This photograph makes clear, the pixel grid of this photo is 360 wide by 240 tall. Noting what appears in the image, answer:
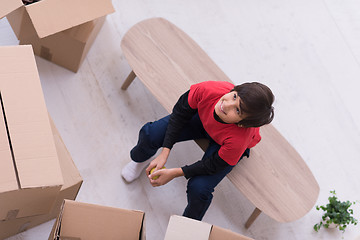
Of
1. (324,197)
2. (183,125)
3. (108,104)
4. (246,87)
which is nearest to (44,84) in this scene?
(108,104)

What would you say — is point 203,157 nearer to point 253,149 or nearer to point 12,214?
point 253,149

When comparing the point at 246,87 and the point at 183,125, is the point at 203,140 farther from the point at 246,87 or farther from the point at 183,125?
the point at 246,87

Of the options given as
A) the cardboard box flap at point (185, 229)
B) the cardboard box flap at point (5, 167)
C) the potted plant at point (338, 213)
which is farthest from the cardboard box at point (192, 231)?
the potted plant at point (338, 213)

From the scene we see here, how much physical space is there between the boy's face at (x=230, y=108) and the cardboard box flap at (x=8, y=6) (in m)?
0.84

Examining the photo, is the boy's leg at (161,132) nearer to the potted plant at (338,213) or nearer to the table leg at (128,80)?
the table leg at (128,80)

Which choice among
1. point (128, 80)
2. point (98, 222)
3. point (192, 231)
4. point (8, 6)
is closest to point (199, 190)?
point (192, 231)

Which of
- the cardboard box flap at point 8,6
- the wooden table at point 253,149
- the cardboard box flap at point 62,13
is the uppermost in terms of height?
the cardboard box flap at point 8,6

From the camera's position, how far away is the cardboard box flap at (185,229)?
5.40 ft

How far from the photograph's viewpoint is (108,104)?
238cm

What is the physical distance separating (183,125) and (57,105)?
0.68m

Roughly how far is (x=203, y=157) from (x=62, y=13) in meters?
0.81

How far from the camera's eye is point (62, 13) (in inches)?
78.7

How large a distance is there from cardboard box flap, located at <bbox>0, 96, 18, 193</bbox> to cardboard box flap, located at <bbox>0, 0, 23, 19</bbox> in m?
0.49

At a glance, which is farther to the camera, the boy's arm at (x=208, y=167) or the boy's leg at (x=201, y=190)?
the boy's leg at (x=201, y=190)
